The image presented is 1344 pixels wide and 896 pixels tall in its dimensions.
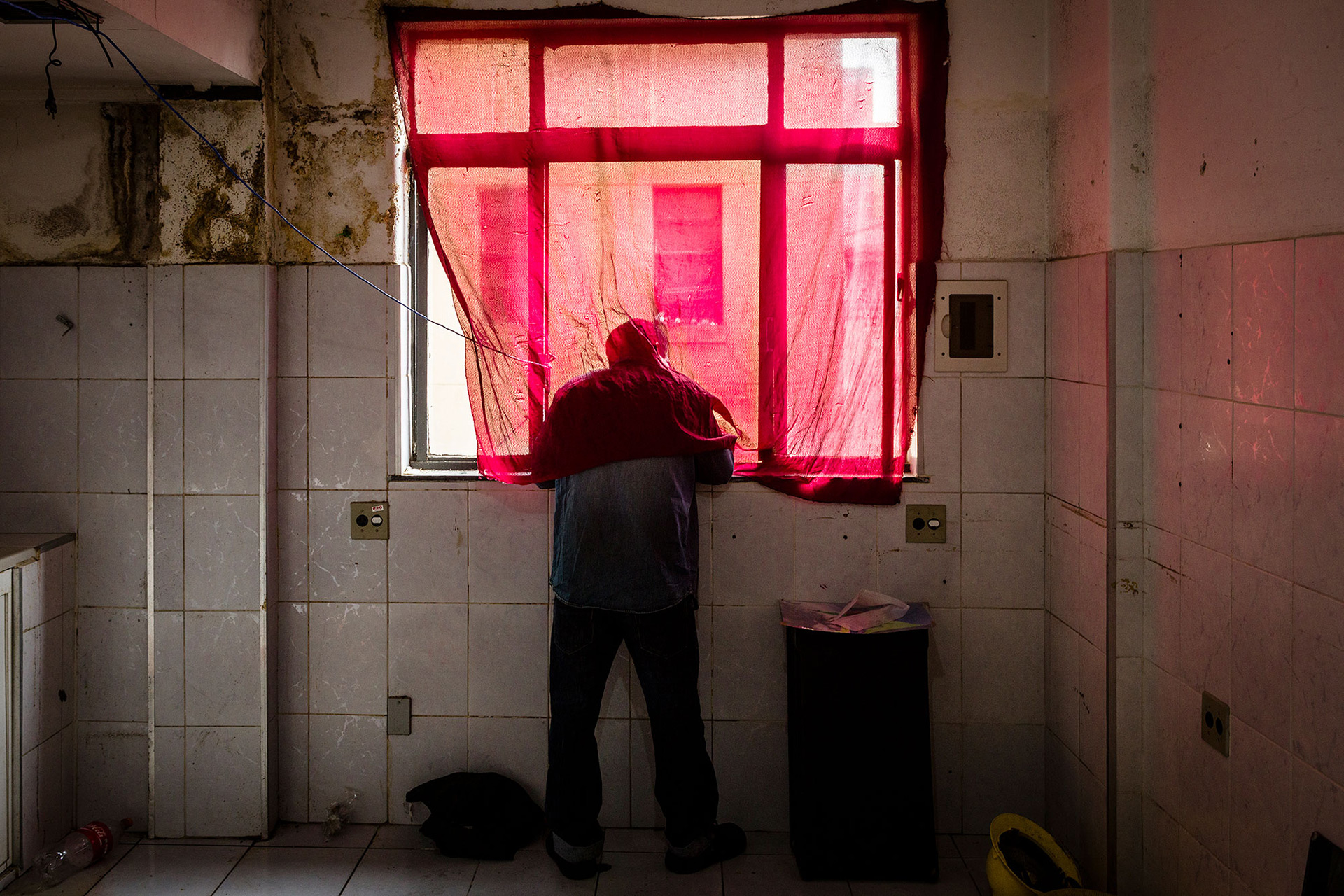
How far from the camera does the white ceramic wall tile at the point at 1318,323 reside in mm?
1825

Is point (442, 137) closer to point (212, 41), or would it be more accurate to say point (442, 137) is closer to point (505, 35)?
point (505, 35)

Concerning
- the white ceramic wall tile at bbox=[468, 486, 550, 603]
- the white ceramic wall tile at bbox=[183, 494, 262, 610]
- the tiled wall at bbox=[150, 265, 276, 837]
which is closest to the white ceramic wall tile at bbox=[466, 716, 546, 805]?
the white ceramic wall tile at bbox=[468, 486, 550, 603]

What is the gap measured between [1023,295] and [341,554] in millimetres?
2333

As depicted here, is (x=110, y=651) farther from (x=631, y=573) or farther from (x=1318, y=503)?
(x=1318, y=503)

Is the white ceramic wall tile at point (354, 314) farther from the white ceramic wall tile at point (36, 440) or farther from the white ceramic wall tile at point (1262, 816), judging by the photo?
the white ceramic wall tile at point (1262, 816)

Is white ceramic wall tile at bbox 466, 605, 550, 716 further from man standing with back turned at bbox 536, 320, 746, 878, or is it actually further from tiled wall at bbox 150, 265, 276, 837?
tiled wall at bbox 150, 265, 276, 837

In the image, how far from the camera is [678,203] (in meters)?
2.99

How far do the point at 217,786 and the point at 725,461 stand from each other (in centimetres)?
194

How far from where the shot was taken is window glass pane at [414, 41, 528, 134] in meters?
3.01

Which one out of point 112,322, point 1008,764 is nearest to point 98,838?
point 112,322

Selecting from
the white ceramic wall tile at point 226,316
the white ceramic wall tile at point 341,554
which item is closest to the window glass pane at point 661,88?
the white ceramic wall tile at point 226,316

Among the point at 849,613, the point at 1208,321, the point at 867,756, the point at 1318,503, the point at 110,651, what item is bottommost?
the point at 867,756

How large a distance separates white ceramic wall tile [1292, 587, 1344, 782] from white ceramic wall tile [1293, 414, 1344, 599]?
0.13 ft

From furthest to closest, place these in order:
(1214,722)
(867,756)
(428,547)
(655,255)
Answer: (428,547) → (655,255) → (867,756) → (1214,722)
